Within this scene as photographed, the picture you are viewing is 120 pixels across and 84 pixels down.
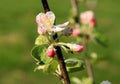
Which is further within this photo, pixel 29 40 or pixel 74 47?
pixel 29 40

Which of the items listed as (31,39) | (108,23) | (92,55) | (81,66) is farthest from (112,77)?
Answer: (81,66)

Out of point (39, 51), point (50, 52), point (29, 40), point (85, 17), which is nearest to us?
point (50, 52)

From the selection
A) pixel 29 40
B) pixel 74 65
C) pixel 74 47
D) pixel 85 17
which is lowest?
pixel 29 40

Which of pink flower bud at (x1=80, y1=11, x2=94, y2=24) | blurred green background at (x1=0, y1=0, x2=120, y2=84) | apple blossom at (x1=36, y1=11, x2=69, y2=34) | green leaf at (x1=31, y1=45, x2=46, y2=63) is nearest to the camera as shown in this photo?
apple blossom at (x1=36, y1=11, x2=69, y2=34)

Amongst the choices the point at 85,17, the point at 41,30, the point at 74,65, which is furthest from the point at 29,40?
the point at 41,30

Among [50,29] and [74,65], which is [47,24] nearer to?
[50,29]

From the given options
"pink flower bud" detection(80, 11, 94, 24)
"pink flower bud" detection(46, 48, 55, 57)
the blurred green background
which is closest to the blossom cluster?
"pink flower bud" detection(46, 48, 55, 57)

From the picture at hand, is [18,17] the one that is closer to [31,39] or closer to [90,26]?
[31,39]

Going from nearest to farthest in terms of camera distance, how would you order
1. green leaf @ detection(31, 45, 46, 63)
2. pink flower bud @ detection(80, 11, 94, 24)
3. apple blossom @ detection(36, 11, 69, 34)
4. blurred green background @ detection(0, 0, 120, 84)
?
apple blossom @ detection(36, 11, 69, 34), green leaf @ detection(31, 45, 46, 63), pink flower bud @ detection(80, 11, 94, 24), blurred green background @ detection(0, 0, 120, 84)

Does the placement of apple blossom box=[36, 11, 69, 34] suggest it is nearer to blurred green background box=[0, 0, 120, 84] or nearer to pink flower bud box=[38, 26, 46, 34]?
pink flower bud box=[38, 26, 46, 34]
